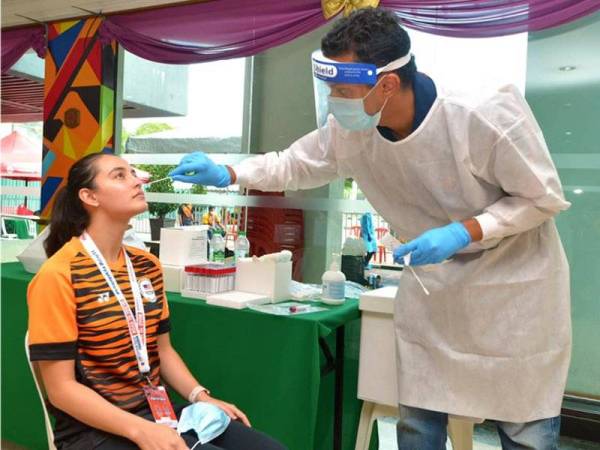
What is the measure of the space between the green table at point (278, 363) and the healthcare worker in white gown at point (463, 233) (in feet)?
1.32

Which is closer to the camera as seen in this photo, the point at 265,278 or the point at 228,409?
the point at 228,409

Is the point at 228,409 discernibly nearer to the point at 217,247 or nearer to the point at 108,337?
the point at 108,337

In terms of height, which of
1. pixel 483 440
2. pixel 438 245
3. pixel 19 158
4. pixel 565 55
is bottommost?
pixel 483 440

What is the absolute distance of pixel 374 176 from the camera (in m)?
1.44

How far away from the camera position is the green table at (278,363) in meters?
1.74

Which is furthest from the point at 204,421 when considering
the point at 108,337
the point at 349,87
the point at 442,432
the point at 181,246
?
the point at 181,246

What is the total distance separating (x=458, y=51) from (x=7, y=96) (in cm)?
724

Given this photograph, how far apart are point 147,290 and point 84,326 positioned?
0.23m

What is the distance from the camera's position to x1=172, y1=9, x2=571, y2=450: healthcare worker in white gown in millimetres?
1217

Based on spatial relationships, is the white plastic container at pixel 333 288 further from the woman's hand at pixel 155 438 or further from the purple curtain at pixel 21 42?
the purple curtain at pixel 21 42

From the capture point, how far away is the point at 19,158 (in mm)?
8680

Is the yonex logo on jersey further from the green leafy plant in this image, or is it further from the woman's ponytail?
the green leafy plant

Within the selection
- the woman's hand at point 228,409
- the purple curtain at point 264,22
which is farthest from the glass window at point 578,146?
the woman's hand at point 228,409

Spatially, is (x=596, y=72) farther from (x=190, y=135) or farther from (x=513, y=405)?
(x=190, y=135)
